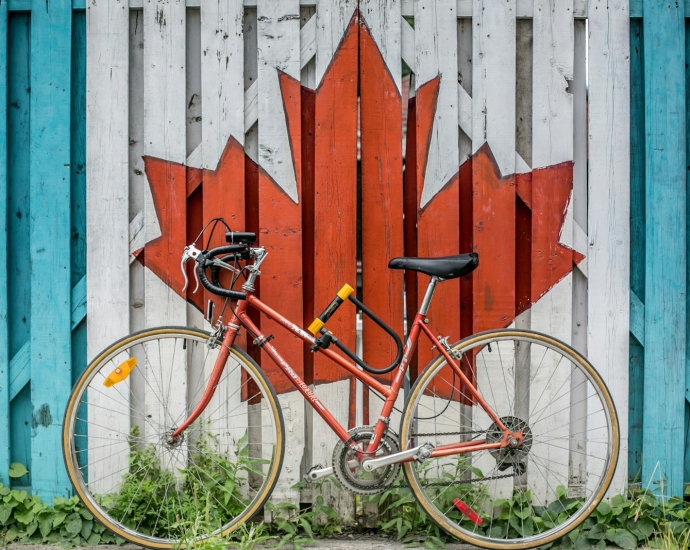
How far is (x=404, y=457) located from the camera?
291 centimetres

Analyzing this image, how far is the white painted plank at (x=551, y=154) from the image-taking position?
325 cm

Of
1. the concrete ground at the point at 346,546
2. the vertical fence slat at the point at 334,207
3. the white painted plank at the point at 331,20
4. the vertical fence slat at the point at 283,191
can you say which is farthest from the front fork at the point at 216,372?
the white painted plank at the point at 331,20

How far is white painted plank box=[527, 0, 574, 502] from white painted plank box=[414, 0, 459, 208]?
1.49ft

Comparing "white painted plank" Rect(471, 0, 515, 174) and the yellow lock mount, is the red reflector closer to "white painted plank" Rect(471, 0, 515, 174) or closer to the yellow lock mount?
the yellow lock mount

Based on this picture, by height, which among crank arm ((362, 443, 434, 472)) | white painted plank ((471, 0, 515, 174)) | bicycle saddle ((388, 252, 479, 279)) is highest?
white painted plank ((471, 0, 515, 174))

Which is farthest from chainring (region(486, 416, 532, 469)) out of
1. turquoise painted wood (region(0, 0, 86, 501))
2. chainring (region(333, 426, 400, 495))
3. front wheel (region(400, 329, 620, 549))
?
turquoise painted wood (region(0, 0, 86, 501))

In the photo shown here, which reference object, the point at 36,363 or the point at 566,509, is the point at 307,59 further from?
the point at 566,509

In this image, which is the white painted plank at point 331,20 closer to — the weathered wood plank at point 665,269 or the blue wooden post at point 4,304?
the weathered wood plank at point 665,269

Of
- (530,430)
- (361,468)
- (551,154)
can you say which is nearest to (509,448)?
(530,430)

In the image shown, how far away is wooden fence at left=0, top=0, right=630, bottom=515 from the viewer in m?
3.25

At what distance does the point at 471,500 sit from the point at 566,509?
0.52m

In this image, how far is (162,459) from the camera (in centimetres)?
331

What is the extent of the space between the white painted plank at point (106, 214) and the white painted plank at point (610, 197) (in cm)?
262

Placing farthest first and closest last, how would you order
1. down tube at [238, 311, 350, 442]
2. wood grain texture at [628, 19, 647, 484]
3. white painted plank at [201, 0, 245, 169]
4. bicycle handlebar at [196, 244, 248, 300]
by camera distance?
1. wood grain texture at [628, 19, 647, 484]
2. white painted plank at [201, 0, 245, 169]
3. down tube at [238, 311, 350, 442]
4. bicycle handlebar at [196, 244, 248, 300]
